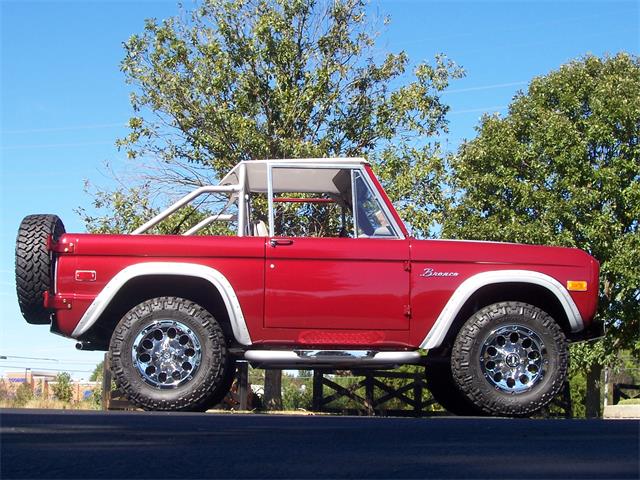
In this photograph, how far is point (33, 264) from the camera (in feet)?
24.3

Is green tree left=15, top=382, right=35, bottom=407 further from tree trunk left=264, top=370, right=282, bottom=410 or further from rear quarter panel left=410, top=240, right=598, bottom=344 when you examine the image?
rear quarter panel left=410, top=240, right=598, bottom=344

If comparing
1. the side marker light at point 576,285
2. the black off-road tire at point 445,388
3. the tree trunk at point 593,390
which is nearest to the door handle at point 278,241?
the black off-road tire at point 445,388

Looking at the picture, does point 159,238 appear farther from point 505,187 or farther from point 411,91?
point 505,187

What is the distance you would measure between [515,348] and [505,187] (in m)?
20.2

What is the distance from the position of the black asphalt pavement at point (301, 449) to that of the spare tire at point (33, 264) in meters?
1.75

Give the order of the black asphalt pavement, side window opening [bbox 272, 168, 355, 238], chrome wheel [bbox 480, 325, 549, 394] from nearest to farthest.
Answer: the black asphalt pavement < chrome wheel [bbox 480, 325, 549, 394] < side window opening [bbox 272, 168, 355, 238]

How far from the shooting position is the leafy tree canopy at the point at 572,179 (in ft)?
85.3

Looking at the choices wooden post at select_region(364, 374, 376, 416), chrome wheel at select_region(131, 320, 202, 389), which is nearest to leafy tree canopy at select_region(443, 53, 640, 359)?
wooden post at select_region(364, 374, 376, 416)

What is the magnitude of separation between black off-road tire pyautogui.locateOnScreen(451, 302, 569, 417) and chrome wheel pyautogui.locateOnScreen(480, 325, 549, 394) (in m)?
0.03

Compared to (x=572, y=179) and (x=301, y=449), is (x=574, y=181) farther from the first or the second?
(x=301, y=449)

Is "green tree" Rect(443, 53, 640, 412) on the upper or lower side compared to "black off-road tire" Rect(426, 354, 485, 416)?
upper

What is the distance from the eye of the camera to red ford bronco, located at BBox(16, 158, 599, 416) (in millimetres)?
7453

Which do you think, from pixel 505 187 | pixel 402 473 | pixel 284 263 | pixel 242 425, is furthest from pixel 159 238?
pixel 505 187

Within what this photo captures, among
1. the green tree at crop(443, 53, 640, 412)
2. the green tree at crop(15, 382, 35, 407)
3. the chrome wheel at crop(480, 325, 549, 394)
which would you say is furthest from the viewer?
the green tree at crop(443, 53, 640, 412)
